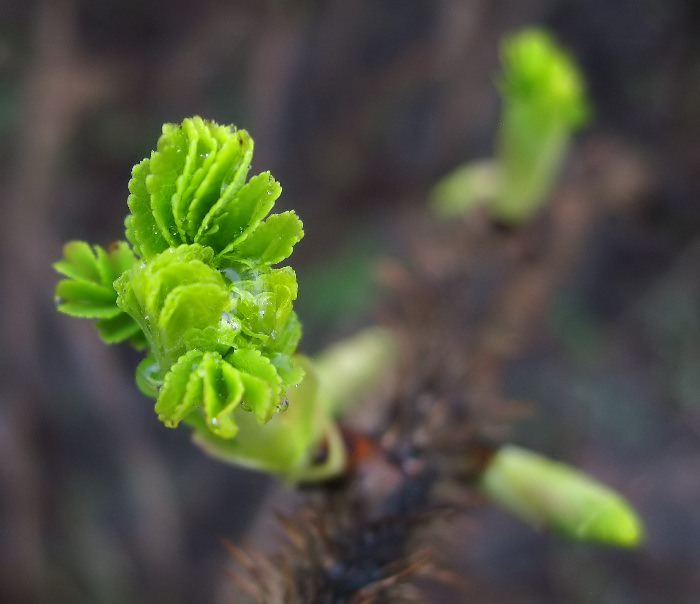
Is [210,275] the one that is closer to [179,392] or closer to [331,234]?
[179,392]

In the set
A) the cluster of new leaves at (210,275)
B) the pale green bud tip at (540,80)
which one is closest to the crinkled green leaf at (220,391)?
the cluster of new leaves at (210,275)

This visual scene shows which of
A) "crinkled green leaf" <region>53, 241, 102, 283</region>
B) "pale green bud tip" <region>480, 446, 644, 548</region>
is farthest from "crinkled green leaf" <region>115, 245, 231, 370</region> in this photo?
"pale green bud tip" <region>480, 446, 644, 548</region>

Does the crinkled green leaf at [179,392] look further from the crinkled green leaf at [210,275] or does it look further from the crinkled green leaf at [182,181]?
the crinkled green leaf at [182,181]

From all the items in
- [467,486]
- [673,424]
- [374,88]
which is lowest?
[467,486]

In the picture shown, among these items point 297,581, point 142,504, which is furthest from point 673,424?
point 297,581

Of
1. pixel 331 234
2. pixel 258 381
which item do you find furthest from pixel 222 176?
pixel 331 234

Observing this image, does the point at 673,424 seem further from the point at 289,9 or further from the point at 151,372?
the point at 151,372

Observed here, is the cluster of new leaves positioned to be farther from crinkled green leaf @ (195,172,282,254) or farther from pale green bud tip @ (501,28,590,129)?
pale green bud tip @ (501,28,590,129)
